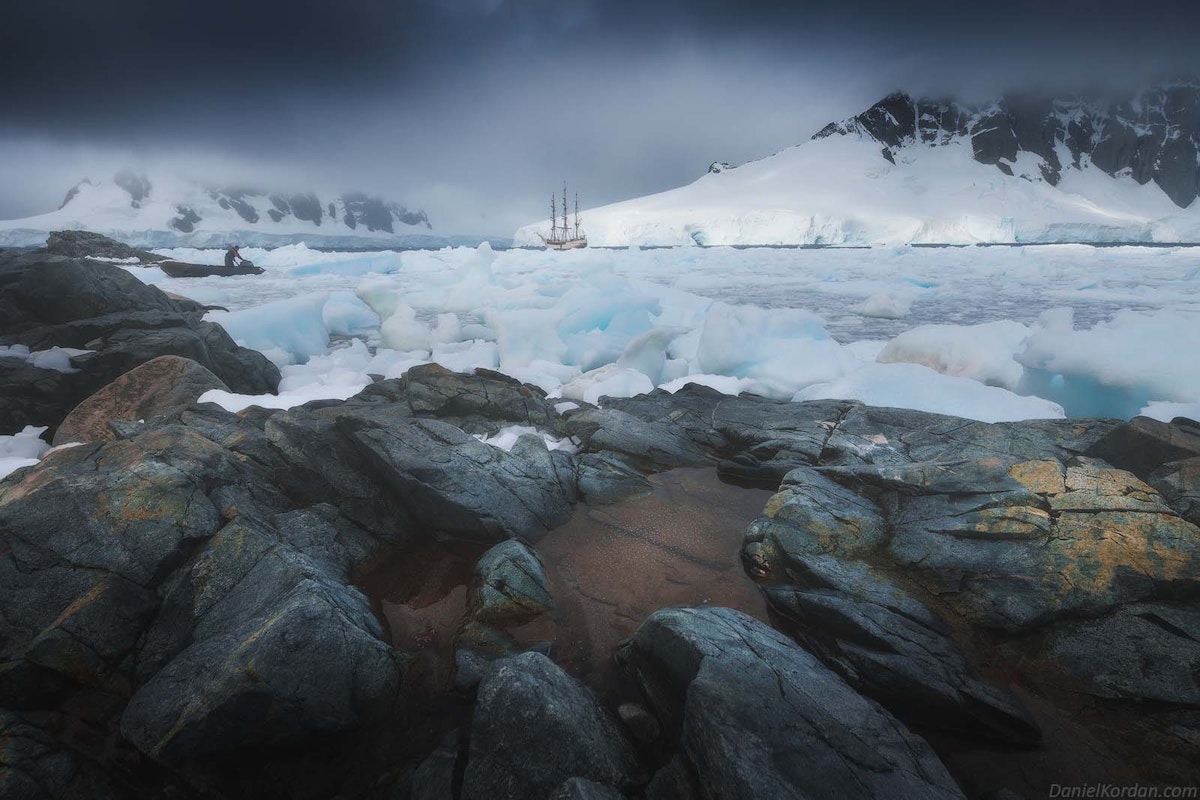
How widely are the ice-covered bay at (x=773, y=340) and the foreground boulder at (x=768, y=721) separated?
19.1 ft

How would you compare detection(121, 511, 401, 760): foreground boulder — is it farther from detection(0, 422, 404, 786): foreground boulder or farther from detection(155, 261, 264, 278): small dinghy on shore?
detection(155, 261, 264, 278): small dinghy on shore

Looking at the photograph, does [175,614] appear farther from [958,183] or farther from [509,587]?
[958,183]

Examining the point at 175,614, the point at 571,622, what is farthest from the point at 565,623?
the point at 175,614

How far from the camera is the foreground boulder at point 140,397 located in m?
5.96

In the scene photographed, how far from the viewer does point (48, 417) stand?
6.50m

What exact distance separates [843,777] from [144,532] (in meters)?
4.25

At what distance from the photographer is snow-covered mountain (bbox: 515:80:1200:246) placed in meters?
81.8

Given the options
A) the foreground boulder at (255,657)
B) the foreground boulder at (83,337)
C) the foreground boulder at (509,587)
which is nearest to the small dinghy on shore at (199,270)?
the foreground boulder at (83,337)

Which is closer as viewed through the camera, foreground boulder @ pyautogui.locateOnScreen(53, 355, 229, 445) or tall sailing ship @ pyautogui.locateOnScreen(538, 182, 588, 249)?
foreground boulder @ pyautogui.locateOnScreen(53, 355, 229, 445)

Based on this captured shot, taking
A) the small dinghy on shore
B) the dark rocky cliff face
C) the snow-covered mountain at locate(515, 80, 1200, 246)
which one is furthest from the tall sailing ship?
the dark rocky cliff face

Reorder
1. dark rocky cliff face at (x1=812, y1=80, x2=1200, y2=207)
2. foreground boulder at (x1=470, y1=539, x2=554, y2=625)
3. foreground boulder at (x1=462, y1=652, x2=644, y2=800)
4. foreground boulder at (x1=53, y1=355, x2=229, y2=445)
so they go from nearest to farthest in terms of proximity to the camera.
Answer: foreground boulder at (x1=462, y1=652, x2=644, y2=800) → foreground boulder at (x1=470, y1=539, x2=554, y2=625) → foreground boulder at (x1=53, y1=355, x2=229, y2=445) → dark rocky cliff face at (x1=812, y1=80, x2=1200, y2=207)

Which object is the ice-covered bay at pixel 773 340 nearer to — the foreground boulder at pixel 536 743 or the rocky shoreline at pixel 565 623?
the rocky shoreline at pixel 565 623

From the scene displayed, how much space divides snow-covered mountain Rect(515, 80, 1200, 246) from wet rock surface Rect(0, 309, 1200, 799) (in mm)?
81742

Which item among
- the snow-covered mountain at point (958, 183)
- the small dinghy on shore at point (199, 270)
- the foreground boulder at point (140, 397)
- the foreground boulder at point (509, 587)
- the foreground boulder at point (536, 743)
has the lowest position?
the foreground boulder at point (509, 587)
